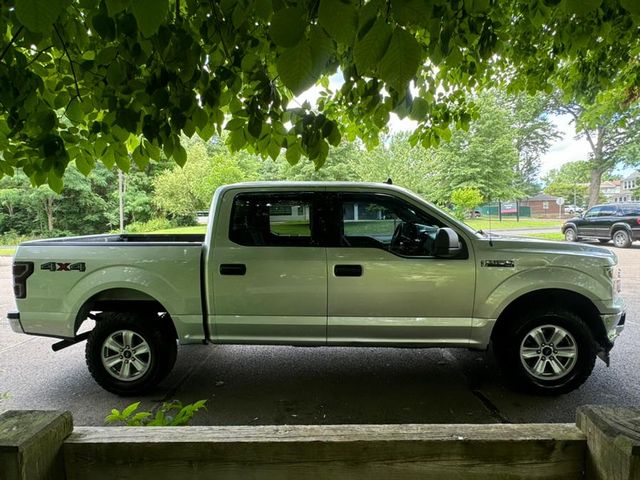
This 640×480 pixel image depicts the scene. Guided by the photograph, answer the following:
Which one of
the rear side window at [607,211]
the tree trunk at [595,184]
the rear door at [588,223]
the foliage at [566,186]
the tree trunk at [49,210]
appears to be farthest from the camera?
the foliage at [566,186]

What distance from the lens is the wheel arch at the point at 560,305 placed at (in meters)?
3.96

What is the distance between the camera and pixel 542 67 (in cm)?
480

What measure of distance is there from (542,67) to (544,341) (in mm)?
3071

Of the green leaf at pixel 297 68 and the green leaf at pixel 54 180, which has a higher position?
the green leaf at pixel 297 68

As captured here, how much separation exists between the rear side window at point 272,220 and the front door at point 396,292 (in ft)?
1.01

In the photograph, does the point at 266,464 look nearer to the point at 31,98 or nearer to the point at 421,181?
the point at 31,98

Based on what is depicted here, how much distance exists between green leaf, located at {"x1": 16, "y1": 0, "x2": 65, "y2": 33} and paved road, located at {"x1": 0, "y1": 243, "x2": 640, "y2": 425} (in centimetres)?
328

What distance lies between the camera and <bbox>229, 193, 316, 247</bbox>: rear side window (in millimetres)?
4020

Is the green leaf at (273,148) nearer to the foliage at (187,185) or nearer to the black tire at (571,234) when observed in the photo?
the black tire at (571,234)

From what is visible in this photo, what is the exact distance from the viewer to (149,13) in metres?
0.98

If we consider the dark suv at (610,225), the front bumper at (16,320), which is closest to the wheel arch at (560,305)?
the front bumper at (16,320)

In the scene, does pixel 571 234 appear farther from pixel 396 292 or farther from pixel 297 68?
pixel 297 68

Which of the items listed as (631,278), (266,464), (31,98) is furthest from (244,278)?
(631,278)

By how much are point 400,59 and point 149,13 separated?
590 mm
